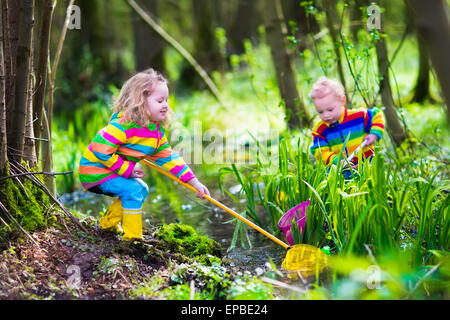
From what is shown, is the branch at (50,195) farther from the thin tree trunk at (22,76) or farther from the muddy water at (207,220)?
the muddy water at (207,220)

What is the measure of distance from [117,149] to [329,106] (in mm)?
1622

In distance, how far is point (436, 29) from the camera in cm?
201

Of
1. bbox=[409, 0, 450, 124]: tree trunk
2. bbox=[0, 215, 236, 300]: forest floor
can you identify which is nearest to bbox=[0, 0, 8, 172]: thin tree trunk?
bbox=[0, 215, 236, 300]: forest floor

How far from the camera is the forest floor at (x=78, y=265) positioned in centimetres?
244

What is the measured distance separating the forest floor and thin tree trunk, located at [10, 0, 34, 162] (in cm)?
56

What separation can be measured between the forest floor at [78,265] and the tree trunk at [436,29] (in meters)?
1.66

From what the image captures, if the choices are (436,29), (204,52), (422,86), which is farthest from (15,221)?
(204,52)

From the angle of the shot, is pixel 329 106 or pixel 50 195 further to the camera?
pixel 329 106

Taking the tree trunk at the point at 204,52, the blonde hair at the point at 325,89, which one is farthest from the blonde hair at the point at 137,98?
the tree trunk at the point at 204,52

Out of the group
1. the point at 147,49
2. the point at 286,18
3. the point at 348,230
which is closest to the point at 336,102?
the point at 348,230

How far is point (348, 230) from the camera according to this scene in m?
2.73

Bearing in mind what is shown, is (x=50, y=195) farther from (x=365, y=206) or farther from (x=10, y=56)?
(x=365, y=206)
